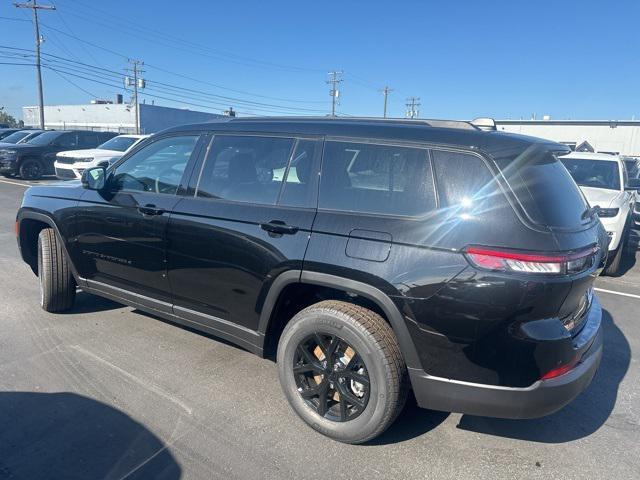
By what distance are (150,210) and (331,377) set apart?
1854mm

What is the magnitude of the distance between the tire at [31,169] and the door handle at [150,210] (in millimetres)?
15870

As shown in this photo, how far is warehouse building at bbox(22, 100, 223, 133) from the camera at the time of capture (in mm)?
60713

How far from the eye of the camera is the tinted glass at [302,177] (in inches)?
115

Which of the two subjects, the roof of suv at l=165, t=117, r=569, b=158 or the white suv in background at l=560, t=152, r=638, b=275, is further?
the white suv in background at l=560, t=152, r=638, b=275

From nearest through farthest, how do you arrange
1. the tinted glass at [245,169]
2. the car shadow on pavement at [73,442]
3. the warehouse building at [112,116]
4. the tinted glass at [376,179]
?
the car shadow on pavement at [73,442] < the tinted glass at [376,179] < the tinted glass at [245,169] < the warehouse building at [112,116]

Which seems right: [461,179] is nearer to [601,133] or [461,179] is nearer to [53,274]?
[53,274]

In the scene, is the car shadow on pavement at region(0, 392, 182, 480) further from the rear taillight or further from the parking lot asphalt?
the rear taillight

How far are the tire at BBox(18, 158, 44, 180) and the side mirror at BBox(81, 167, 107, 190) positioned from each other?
49.8 feet

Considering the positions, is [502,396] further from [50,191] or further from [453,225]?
[50,191]

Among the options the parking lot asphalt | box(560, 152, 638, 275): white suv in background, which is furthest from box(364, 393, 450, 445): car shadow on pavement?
box(560, 152, 638, 275): white suv in background

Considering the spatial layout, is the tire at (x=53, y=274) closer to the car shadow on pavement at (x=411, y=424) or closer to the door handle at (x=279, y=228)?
the door handle at (x=279, y=228)

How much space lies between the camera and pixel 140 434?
2.77 metres

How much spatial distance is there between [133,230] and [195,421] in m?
1.56

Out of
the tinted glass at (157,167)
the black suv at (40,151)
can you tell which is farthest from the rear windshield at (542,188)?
the black suv at (40,151)
